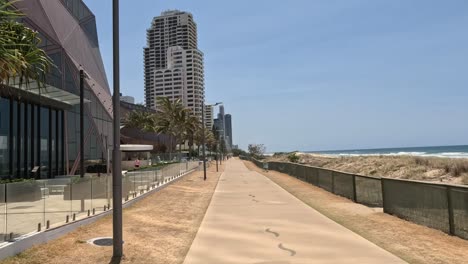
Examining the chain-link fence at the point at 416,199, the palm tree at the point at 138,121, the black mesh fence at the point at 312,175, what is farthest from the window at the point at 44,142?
the palm tree at the point at 138,121

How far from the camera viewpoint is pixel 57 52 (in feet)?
106

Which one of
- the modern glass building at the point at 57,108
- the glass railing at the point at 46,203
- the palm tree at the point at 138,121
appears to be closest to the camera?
the glass railing at the point at 46,203

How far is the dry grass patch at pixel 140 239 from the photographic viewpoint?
9135 millimetres

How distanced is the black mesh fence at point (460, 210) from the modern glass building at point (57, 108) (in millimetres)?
15906

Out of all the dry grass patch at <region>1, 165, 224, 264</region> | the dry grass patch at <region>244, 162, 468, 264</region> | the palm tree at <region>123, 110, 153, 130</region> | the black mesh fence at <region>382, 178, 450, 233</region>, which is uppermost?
the palm tree at <region>123, 110, 153, 130</region>

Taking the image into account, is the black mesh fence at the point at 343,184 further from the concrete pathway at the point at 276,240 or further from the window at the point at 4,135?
the window at the point at 4,135

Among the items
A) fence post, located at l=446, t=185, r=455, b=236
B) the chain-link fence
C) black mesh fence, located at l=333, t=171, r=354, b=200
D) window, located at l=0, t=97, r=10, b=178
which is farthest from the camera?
window, located at l=0, t=97, r=10, b=178

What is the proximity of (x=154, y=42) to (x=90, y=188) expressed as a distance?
147m

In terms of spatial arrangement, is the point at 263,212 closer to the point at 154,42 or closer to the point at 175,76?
the point at 175,76

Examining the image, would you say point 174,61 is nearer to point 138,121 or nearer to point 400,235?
point 138,121

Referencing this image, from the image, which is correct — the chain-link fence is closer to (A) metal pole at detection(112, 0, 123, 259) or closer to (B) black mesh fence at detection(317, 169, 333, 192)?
(B) black mesh fence at detection(317, 169, 333, 192)

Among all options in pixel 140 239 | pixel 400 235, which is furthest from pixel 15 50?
pixel 400 235


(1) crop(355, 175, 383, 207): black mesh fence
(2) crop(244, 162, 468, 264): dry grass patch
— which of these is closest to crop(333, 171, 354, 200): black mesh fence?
(1) crop(355, 175, 383, 207): black mesh fence

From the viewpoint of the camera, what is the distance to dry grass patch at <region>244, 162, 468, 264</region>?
9109 mm
